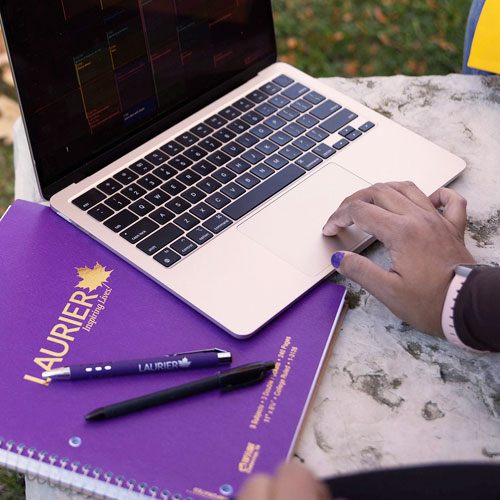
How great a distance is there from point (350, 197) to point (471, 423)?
15.8 inches

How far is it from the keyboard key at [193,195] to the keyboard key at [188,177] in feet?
0.06

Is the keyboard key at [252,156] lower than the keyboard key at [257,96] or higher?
lower

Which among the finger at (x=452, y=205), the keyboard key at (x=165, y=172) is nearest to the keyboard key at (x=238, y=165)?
the keyboard key at (x=165, y=172)

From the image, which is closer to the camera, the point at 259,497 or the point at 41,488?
the point at 259,497

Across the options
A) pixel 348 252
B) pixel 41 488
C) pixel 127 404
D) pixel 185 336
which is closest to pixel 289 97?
pixel 348 252

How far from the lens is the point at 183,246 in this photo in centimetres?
113

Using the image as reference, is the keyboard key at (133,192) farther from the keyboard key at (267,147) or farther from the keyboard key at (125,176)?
the keyboard key at (267,147)

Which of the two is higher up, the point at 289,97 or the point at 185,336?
the point at 289,97

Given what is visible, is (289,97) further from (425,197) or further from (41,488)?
(41,488)

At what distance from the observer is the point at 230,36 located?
1.35m

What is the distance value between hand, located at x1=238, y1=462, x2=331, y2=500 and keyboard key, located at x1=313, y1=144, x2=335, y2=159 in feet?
2.19

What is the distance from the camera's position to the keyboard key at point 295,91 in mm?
1399

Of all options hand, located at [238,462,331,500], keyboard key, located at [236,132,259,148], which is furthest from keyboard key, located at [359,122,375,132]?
hand, located at [238,462,331,500]

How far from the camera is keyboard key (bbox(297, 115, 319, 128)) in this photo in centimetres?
134
